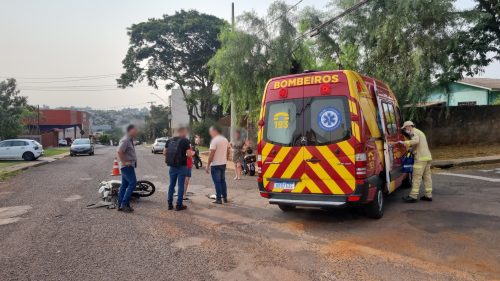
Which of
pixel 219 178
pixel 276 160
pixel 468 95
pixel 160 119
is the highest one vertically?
pixel 468 95

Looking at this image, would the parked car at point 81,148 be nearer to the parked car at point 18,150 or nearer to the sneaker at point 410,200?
the parked car at point 18,150

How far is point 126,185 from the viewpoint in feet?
26.2

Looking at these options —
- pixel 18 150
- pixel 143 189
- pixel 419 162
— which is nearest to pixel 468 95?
pixel 419 162

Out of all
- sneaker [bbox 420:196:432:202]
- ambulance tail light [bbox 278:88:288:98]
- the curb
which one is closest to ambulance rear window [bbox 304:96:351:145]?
ambulance tail light [bbox 278:88:288:98]

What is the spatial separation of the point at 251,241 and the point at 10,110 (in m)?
31.1

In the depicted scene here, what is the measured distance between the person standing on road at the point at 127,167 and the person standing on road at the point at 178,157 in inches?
26.6

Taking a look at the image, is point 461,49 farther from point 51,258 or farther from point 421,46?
point 51,258

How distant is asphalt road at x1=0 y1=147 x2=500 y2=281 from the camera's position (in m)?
4.52

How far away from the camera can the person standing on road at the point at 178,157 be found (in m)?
7.79

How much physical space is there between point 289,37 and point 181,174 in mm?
10823

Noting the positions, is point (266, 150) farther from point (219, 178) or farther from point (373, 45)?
point (373, 45)

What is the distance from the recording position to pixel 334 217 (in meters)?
6.98

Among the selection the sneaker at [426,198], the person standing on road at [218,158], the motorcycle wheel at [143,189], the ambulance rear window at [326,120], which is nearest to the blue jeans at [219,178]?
the person standing on road at [218,158]

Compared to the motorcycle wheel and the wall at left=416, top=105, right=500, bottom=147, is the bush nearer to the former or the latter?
the wall at left=416, top=105, right=500, bottom=147
